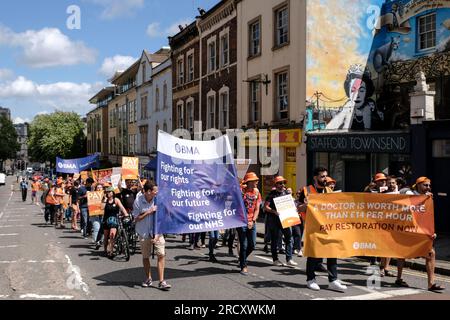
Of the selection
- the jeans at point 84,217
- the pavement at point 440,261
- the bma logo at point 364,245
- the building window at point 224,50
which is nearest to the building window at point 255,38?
the building window at point 224,50

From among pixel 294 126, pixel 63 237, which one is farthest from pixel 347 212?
pixel 294 126

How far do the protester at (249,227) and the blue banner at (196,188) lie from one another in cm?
41

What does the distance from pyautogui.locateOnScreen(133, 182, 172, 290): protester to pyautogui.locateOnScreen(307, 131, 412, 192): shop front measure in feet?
33.0

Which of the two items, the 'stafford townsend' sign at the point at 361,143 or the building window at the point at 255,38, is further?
the building window at the point at 255,38

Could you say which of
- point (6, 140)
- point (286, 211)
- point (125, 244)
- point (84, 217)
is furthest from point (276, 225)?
point (6, 140)

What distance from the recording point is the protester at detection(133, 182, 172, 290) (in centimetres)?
817

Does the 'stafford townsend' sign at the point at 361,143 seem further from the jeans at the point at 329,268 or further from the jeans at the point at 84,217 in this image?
the jeans at the point at 329,268

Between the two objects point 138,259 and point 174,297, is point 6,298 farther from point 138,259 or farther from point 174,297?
point 138,259

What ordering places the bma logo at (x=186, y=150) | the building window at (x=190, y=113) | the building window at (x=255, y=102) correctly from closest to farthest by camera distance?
1. the bma logo at (x=186, y=150)
2. the building window at (x=255, y=102)
3. the building window at (x=190, y=113)

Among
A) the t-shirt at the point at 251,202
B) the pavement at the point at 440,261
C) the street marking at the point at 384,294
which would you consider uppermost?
the t-shirt at the point at 251,202

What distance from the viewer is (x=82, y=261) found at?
11117 mm

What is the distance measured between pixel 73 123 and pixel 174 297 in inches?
2879

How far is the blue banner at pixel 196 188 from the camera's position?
27.8 ft

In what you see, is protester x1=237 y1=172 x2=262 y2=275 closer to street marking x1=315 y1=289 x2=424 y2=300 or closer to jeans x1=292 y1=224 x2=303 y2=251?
jeans x1=292 y1=224 x2=303 y2=251
